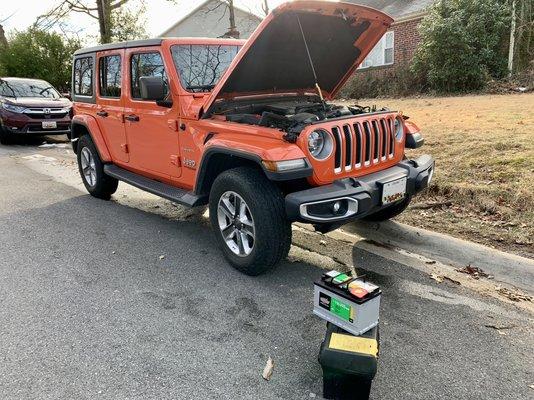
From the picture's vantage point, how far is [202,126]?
4.06 metres

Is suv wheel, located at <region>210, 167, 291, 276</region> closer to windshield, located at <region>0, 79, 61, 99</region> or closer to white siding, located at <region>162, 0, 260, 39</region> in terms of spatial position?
windshield, located at <region>0, 79, 61, 99</region>

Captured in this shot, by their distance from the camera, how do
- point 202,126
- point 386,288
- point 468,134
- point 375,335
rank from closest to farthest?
point 375,335 < point 386,288 < point 202,126 < point 468,134

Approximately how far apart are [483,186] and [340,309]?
328cm

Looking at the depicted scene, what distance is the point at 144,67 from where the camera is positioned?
4750mm

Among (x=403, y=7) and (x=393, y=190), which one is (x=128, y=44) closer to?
(x=393, y=190)

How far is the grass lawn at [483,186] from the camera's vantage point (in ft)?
14.4

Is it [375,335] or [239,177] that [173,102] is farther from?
[375,335]

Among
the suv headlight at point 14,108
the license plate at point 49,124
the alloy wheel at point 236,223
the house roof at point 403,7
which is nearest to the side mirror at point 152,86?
the alloy wheel at point 236,223

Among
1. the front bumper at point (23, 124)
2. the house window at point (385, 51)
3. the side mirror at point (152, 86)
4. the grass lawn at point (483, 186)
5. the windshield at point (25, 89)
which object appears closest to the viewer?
the side mirror at point (152, 86)

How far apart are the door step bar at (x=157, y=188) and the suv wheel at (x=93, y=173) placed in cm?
31

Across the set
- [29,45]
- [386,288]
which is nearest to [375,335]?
[386,288]

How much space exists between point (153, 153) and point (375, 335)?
10.6 feet

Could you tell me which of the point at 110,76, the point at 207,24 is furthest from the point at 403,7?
the point at 110,76

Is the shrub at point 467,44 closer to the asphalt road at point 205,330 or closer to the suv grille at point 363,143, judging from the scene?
the suv grille at point 363,143
